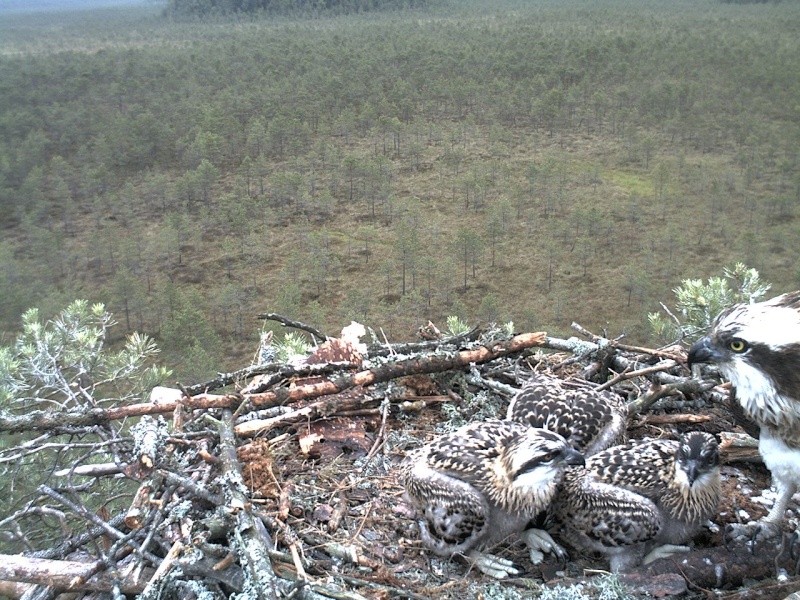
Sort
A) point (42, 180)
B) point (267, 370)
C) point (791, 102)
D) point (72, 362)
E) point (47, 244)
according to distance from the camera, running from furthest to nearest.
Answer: point (791, 102) < point (42, 180) < point (47, 244) < point (72, 362) < point (267, 370)

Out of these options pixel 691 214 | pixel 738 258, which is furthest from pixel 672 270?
pixel 691 214

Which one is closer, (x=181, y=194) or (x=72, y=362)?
(x=72, y=362)

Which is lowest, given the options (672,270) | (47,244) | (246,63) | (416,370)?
(672,270)

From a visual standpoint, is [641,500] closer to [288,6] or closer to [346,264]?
[346,264]

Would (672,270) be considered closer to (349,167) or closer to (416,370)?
(349,167)

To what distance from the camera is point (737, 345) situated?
315 cm

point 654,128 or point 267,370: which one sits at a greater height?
point 267,370

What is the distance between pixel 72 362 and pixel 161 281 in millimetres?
23169

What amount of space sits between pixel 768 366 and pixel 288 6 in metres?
87.7

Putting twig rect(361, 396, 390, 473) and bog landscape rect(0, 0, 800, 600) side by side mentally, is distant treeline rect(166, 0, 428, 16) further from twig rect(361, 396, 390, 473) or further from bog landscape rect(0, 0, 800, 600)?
twig rect(361, 396, 390, 473)

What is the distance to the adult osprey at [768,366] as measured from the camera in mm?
3027

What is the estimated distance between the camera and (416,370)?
4.59 meters

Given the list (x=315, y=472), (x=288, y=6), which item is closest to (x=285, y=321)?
(x=315, y=472)

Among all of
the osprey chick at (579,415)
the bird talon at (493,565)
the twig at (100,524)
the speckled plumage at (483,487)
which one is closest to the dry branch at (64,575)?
the twig at (100,524)
